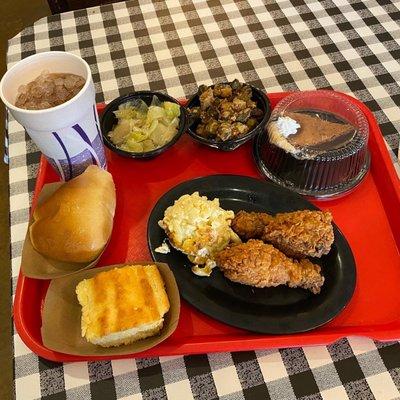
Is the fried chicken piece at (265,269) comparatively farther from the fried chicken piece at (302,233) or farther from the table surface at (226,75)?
the table surface at (226,75)

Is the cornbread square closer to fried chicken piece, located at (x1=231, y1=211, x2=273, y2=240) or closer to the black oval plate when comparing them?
the black oval plate

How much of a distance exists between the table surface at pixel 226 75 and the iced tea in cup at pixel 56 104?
1.00 feet

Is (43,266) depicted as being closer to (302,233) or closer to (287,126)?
(302,233)

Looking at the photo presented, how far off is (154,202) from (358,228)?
0.57 meters

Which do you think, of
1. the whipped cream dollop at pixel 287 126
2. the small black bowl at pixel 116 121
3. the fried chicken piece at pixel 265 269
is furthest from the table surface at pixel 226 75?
the whipped cream dollop at pixel 287 126

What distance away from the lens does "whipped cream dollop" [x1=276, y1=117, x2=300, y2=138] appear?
1252 millimetres

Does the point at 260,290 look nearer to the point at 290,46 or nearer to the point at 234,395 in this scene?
the point at 234,395

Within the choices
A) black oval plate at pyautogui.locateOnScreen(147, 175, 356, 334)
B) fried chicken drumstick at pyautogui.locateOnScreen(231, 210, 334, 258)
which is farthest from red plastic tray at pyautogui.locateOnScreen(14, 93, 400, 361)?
fried chicken drumstick at pyautogui.locateOnScreen(231, 210, 334, 258)

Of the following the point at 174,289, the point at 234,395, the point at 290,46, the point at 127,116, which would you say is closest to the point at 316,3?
the point at 290,46

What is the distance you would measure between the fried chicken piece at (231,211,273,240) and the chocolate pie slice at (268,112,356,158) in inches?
8.2

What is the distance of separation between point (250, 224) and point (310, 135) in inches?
12.5

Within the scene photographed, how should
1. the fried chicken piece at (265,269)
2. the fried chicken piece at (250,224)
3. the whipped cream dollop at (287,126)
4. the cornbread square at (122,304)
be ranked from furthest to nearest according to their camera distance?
the whipped cream dollop at (287,126) → the fried chicken piece at (250,224) → the fried chicken piece at (265,269) → the cornbread square at (122,304)

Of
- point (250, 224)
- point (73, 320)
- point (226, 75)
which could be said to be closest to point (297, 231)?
point (250, 224)

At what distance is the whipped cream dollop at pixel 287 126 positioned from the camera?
1252 millimetres
